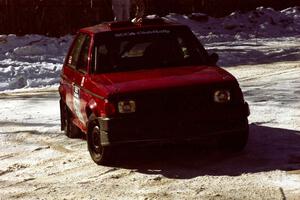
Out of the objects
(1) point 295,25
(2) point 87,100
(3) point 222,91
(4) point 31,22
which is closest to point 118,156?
(2) point 87,100

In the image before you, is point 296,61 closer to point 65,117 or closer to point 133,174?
point 65,117

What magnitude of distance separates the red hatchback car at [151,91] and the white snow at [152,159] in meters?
0.34

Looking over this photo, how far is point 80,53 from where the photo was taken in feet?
28.5

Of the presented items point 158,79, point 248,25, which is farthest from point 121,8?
point 158,79

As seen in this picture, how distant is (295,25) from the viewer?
26.0m

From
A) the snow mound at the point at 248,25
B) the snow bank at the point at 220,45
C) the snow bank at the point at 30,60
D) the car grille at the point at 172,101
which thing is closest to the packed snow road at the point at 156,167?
the car grille at the point at 172,101

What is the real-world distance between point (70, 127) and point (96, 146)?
160cm

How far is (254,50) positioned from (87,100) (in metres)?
12.2

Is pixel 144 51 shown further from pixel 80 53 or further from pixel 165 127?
pixel 165 127

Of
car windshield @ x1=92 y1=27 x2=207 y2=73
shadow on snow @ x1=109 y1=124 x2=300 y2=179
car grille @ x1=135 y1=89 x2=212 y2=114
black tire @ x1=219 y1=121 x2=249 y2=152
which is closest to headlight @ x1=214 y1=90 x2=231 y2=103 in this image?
car grille @ x1=135 y1=89 x2=212 y2=114

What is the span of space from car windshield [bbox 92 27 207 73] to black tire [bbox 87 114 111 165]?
2.33ft

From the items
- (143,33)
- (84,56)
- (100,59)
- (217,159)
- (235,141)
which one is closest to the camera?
(217,159)

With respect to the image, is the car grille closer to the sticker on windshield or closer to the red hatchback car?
the red hatchback car

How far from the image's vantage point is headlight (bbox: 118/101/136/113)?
7.12 meters
